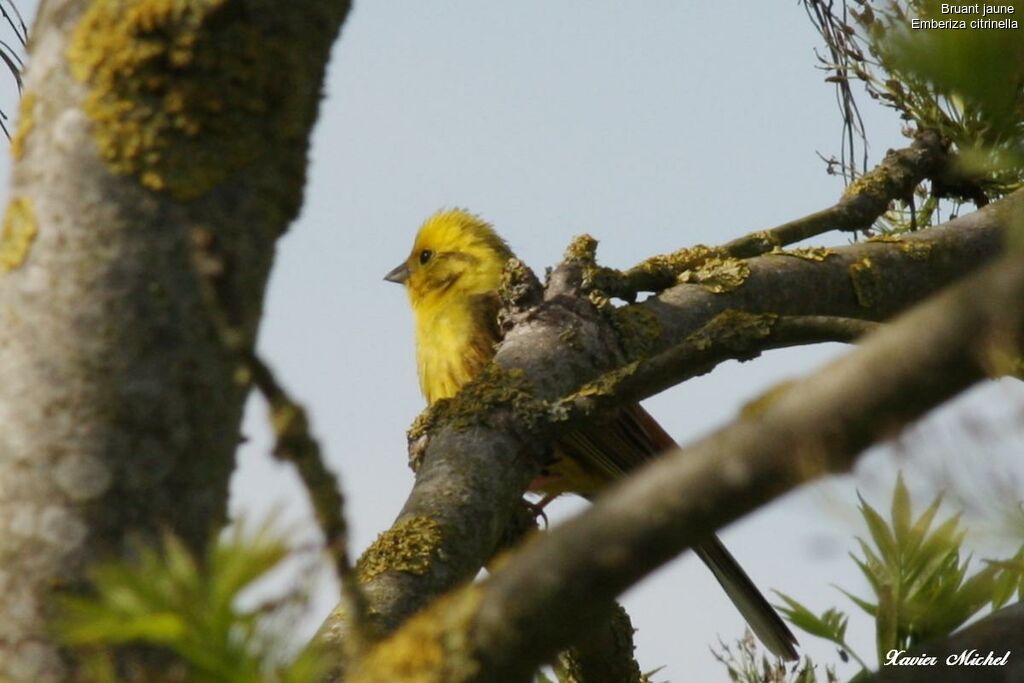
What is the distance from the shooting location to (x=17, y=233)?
5.62 ft

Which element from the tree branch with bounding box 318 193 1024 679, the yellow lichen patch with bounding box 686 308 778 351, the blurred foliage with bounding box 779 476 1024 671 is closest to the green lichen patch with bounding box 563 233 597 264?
the tree branch with bounding box 318 193 1024 679

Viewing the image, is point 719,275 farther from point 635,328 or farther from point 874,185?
point 874,185

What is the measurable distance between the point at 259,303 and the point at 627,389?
1.61 m

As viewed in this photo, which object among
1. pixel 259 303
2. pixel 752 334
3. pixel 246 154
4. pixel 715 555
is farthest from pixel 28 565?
pixel 715 555

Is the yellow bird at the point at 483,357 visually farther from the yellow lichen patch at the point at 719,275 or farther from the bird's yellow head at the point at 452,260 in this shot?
the yellow lichen patch at the point at 719,275

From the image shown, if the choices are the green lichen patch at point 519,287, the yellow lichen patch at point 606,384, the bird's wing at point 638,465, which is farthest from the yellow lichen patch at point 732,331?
the bird's wing at point 638,465

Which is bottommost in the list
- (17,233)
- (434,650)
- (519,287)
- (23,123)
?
(434,650)

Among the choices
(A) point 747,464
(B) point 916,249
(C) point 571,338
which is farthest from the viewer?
(B) point 916,249

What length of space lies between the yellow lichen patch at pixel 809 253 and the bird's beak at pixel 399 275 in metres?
2.95

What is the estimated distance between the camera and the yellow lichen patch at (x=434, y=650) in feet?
4.66

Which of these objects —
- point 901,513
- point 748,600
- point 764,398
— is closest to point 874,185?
point 748,600

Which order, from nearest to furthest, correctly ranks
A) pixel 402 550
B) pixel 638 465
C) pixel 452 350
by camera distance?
pixel 402 550, pixel 638 465, pixel 452 350

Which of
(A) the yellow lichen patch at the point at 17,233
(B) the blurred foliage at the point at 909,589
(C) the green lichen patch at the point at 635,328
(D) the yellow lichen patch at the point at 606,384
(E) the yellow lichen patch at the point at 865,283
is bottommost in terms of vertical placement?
(B) the blurred foliage at the point at 909,589

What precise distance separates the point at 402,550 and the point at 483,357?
293cm
